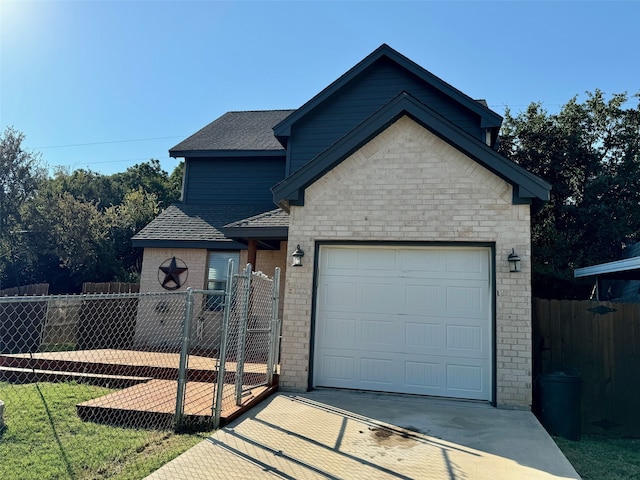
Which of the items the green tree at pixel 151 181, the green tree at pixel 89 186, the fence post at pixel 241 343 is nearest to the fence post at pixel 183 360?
the fence post at pixel 241 343

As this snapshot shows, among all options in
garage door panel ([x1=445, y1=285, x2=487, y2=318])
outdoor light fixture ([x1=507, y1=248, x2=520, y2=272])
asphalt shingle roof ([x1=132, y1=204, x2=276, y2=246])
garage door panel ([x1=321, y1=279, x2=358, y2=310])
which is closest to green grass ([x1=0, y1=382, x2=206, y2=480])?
garage door panel ([x1=321, y1=279, x2=358, y2=310])

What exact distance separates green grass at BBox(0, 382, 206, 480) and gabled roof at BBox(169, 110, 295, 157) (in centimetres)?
855

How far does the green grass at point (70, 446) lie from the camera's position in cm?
415

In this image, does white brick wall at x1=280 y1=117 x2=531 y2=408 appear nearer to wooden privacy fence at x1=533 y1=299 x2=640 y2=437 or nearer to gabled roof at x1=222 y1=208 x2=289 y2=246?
wooden privacy fence at x1=533 y1=299 x2=640 y2=437

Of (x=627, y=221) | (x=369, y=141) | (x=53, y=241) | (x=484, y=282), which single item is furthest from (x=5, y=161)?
(x=627, y=221)

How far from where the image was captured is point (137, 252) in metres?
22.1

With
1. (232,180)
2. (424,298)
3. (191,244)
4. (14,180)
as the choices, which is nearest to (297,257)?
(424,298)

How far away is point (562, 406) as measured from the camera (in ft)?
21.2

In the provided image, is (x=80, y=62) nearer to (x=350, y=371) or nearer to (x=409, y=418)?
(x=350, y=371)

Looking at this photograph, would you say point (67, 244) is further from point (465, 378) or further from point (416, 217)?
point (465, 378)

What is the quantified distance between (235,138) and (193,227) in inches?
137

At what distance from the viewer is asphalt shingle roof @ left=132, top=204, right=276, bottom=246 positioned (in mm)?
11984

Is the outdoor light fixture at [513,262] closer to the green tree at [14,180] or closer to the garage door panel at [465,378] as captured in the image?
the garage door panel at [465,378]

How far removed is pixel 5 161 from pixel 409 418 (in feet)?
91.3
